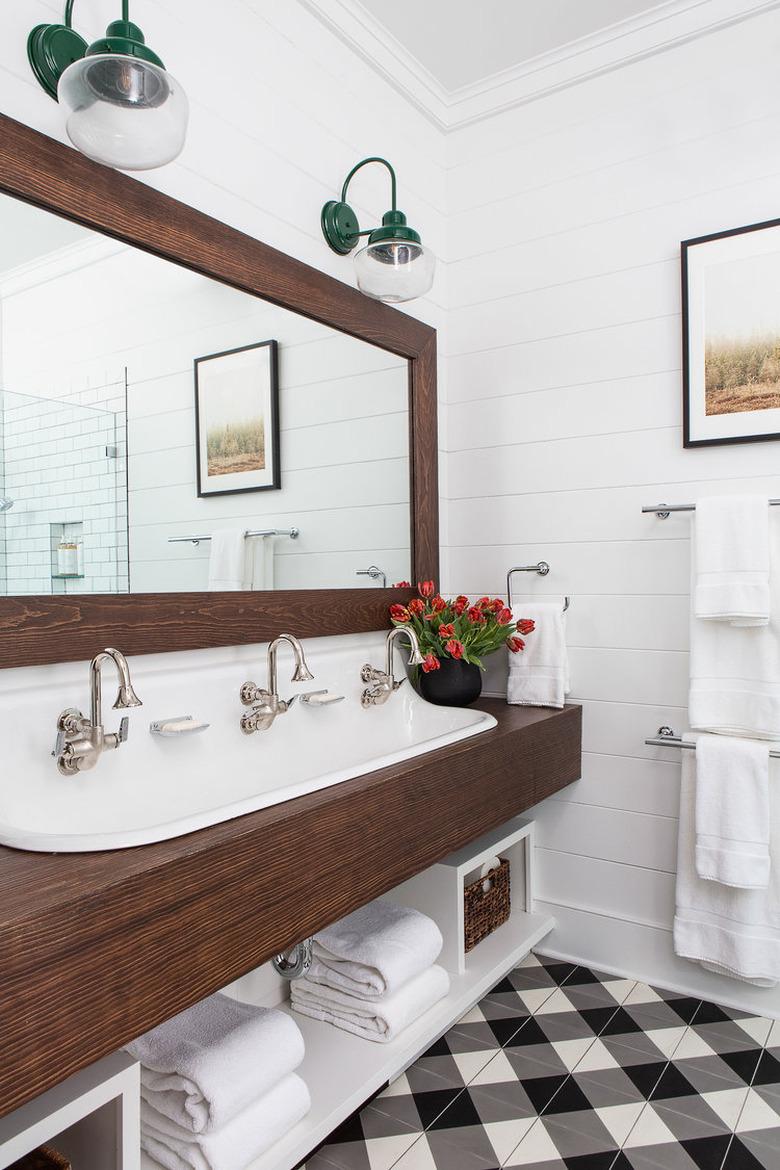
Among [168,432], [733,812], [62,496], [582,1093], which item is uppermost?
[168,432]

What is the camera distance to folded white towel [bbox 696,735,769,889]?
1875 millimetres

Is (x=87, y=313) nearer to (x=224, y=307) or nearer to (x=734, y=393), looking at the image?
(x=224, y=307)

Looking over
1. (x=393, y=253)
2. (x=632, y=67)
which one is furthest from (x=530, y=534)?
(x=632, y=67)

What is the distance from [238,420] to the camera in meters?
1.71

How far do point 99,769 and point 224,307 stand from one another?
3.14 feet

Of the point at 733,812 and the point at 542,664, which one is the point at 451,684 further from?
the point at 733,812

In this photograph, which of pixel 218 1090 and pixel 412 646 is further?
pixel 412 646

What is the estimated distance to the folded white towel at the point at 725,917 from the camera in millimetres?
1906

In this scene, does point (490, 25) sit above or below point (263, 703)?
above

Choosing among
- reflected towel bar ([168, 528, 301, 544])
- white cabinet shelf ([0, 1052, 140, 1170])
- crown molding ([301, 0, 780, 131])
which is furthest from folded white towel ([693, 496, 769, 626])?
white cabinet shelf ([0, 1052, 140, 1170])

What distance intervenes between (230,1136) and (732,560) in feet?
5.10

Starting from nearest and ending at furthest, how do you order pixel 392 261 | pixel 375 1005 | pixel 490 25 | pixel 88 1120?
pixel 88 1120 → pixel 375 1005 → pixel 392 261 → pixel 490 25

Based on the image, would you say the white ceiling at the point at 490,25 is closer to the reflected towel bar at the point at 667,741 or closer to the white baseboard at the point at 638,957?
the reflected towel bar at the point at 667,741

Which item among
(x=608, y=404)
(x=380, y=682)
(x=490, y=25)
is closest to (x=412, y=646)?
(x=380, y=682)
